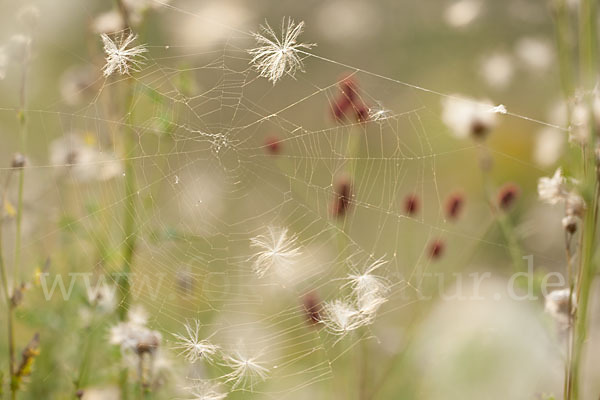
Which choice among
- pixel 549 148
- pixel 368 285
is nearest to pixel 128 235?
pixel 368 285

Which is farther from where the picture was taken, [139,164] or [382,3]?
[382,3]

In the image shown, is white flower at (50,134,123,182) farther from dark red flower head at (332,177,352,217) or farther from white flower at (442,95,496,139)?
white flower at (442,95,496,139)

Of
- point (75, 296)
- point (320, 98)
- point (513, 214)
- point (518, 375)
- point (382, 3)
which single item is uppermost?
point (382, 3)

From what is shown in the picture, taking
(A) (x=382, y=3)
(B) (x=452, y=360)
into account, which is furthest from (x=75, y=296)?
(A) (x=382, y=3)

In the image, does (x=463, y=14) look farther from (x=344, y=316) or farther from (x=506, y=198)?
(x=344, y=316)

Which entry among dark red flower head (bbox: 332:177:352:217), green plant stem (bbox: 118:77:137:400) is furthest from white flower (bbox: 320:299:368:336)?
green plant stem (bbox: 118:77:137:400)

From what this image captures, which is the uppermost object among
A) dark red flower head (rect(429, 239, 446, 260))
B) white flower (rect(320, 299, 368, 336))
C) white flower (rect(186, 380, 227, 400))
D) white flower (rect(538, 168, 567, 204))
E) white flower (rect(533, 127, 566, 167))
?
white flower (rect(533, 127, 566, 167))

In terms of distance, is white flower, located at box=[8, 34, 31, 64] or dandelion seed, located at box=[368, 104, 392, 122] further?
white flower, located at box=[8, 34, 31, 64]

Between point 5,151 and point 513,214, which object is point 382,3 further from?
point 5,151

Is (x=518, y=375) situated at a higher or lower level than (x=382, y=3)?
lower
